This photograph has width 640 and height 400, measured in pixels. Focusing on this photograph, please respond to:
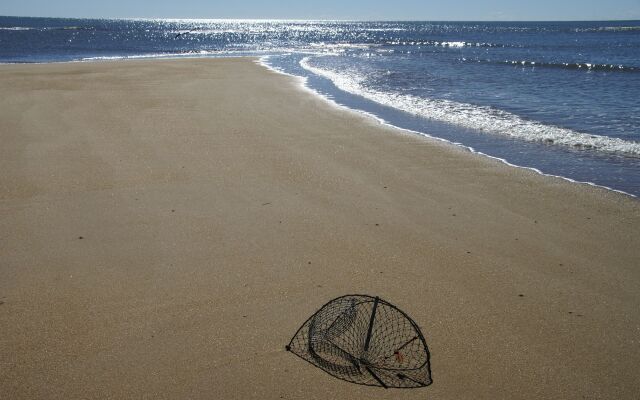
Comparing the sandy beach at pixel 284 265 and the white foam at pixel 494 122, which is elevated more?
the white foam at pixel 494 122

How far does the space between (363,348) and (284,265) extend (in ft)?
5.13

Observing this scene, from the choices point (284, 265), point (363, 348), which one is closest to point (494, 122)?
point (284, 265)

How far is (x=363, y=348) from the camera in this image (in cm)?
358

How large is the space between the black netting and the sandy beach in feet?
0.34

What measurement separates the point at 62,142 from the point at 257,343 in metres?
7.31

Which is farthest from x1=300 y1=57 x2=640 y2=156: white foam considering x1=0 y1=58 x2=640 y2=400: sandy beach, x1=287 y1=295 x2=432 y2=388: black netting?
x1=287 y1=295 x2=432 y2=388: black netting

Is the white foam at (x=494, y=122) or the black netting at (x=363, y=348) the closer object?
the black netting at (x=363, y=348)

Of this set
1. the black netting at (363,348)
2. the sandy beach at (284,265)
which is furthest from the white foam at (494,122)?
the black netting at (363,348)

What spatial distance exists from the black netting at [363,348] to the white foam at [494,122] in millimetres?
7901

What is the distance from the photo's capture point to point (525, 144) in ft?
33.0

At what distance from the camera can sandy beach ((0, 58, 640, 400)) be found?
11.3 feet

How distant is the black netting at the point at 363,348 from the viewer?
11.1 feet

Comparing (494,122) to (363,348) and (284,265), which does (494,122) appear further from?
(363,348)

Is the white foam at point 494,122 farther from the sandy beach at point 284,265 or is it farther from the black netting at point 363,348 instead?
the black netting at point 363,348
